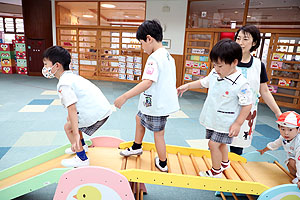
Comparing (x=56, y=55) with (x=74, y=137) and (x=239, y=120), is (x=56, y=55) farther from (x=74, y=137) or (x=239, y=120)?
(x=239, y=120)

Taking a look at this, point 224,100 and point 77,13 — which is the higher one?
point 77,13

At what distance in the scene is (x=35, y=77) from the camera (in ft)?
27.7

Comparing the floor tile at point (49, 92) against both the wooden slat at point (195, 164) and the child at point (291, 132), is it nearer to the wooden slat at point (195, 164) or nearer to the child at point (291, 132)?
the wooden slat at point (195, 164)

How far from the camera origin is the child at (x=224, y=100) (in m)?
1.47

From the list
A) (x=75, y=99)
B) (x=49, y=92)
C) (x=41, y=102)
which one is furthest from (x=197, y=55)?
(x=75, y=99)

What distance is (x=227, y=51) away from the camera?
143cm

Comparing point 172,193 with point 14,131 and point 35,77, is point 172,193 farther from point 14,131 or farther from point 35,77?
point 35,77

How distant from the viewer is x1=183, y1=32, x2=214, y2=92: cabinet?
709cm

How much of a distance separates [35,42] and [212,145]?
29.1ft

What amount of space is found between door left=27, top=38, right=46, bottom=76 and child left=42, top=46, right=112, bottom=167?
775 cm

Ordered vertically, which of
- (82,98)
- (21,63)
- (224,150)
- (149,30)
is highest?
→ (149,30)

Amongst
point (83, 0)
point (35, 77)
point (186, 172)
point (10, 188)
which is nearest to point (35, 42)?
point (35, 77)

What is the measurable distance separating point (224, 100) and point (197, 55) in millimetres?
6036

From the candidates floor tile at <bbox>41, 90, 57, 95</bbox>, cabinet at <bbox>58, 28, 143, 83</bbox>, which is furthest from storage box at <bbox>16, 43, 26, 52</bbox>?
floor tile at <bbox>41, 90, 57, 95</bbox>
